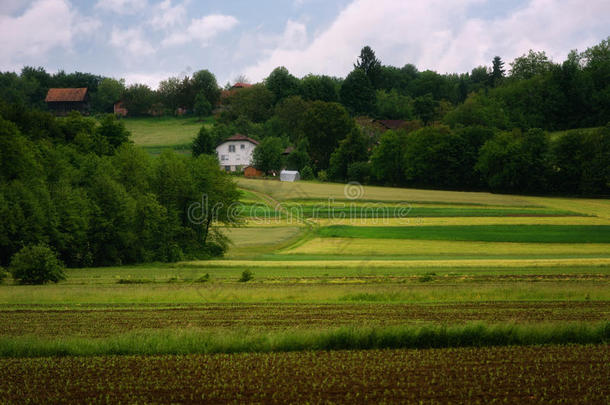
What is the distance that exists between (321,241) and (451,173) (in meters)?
49.2

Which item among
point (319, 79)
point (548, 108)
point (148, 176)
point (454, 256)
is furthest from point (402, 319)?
point (319, 79)

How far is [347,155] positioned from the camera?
118 m

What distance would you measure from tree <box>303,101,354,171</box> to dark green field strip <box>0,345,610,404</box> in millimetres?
113031

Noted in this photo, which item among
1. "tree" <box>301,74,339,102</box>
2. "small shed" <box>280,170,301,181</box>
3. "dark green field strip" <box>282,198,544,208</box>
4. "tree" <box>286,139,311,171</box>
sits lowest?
"dark green field strip" <box>282,198,544,208</box>

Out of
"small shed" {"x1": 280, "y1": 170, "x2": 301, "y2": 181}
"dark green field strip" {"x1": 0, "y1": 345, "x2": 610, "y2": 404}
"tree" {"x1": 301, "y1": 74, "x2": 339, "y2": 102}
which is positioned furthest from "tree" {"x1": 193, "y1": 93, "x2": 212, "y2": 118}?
"dark green field strip" {"x1": 0, "y1": 345, "x2": 610, "y2": 404}

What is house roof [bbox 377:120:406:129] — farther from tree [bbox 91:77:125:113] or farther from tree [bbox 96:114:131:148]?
tree [bbox 96:114:131:148]

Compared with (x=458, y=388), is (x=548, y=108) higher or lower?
higher

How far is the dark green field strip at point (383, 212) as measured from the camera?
237ft

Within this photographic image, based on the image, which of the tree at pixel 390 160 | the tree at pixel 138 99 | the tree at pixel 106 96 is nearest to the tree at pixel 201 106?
the tree at pixel 138 99

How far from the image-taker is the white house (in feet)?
415

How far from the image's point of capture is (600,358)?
17094 millimetres

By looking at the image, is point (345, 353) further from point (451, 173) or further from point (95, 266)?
point (451, 173)

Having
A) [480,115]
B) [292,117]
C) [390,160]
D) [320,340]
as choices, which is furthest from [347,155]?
[320,340]

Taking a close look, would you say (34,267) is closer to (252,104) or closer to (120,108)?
(252,104)
